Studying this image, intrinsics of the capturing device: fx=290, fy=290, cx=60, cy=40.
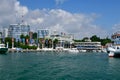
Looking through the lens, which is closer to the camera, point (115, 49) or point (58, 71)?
point (58, 71)

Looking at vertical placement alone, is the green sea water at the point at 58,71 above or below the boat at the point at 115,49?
below

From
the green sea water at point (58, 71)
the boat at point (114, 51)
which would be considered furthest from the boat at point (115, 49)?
the green sea water at point (58, 71)

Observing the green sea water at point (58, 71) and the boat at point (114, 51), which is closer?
the green sea water at point (58, 71)

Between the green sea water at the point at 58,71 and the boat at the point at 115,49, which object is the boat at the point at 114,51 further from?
the green sea water at the point at 58,71

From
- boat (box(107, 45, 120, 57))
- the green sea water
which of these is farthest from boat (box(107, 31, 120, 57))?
the green sea water

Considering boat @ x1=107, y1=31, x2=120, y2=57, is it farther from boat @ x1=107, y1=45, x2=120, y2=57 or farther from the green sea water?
the green sea water

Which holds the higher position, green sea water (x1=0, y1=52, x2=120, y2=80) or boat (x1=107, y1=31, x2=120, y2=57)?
boat (x1=107, y1=31, x2=120, y2=57)

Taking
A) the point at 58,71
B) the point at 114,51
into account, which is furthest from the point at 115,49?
the point at 58,71

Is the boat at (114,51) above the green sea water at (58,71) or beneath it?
above

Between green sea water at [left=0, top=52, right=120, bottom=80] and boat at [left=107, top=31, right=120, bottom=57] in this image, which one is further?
boat at [left=107, top=31, right=120, bottom=57]

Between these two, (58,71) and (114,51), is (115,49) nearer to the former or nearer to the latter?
(114,51)

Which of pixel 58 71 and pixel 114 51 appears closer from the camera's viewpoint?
pixel 58 71

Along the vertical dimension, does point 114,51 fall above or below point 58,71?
above

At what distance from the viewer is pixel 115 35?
102m
